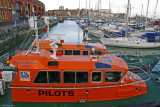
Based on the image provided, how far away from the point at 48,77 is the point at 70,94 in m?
1.37

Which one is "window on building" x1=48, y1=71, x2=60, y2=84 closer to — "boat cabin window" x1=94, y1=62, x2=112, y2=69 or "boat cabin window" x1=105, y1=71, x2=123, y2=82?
"boat cabin window" x1=94, y1=62, x2=112, y2=69

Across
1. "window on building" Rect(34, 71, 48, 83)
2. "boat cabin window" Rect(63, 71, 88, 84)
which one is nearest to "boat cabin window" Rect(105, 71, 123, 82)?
"boat cabin window" Rect(63, 71, 88, 84)

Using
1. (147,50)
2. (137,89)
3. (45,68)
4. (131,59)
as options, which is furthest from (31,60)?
(147,50)

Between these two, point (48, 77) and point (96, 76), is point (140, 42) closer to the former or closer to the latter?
point (96, 76)

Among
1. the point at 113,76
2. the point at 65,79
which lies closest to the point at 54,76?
the point at 65,79

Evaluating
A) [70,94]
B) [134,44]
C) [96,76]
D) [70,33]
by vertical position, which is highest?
[70,33]

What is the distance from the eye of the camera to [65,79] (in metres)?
6.73

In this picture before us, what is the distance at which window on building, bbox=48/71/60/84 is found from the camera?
6.60 metres

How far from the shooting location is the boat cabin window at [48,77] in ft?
21.6

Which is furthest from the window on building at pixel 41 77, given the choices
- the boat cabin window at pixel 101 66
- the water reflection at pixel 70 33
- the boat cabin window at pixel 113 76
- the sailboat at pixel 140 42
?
the sailboat at pixel 140 42

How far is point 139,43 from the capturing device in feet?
80.8

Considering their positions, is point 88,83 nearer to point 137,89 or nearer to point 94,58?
point 94,58

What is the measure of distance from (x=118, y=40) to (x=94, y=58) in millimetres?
19163

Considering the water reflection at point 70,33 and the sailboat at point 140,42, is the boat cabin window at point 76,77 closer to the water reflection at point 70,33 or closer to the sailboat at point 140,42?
the water reflection at point 70,33
